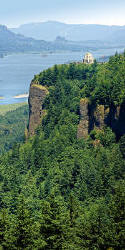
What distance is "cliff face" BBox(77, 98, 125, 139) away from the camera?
55750 millimetres

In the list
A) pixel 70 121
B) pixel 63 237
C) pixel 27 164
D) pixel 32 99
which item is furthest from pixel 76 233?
pixel 32 99

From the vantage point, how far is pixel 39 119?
258 ft

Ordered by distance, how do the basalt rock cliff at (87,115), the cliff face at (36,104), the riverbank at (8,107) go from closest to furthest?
the basalt rock cliff at (87,115)
the cliff face at (36,104)
the riverbank at (8,107)

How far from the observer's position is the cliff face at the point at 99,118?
183ft

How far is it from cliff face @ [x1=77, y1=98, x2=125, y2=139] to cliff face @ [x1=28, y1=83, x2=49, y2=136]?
14.9 m

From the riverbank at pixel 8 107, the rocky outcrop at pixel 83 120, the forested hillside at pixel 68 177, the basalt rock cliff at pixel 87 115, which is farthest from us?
the riverbank at pixel 8 107

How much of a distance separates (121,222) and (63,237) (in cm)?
431

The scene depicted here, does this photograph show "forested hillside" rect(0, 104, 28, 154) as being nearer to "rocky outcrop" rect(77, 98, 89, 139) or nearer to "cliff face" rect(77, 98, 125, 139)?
"rocky outcrop" rect(77, 98, 89, 139)

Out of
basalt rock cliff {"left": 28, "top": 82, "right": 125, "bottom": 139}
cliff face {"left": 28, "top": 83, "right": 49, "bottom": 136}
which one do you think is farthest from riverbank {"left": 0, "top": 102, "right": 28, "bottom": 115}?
basalt rock cliff {"left": 28, "top": 82, "right": 125, "bottom": 139}

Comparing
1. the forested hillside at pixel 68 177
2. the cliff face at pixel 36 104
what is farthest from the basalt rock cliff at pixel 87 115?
the forested hillside at pixel 68 177

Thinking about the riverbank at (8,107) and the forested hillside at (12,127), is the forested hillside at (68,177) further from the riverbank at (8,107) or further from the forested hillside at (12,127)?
the riverbank at (8,107)

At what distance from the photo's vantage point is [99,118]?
59500 mm

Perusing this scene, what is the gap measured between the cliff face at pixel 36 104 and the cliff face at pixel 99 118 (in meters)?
14.9

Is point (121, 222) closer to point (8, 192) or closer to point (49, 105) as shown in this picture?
point (8, 192)
